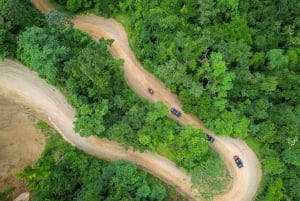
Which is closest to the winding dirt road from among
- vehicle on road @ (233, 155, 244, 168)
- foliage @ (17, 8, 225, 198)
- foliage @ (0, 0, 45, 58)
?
vehicle on road @ (233, 155, 244, 168)

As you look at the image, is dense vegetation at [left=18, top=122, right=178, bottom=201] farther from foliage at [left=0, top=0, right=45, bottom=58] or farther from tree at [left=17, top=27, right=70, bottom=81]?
foliage at [left=0, top=0, right=45, bottom=58]

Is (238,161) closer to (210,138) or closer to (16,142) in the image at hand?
(210,138)

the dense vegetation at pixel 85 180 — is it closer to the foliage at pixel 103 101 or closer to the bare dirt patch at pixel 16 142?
Result: the bare dirt patch at pixel 16 142

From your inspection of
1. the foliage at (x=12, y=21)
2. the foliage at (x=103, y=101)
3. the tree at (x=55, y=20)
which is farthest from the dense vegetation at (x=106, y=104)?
the tree at (x=55, y=20)

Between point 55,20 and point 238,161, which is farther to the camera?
point 55,20

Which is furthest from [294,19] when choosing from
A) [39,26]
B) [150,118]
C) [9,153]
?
[9,153]

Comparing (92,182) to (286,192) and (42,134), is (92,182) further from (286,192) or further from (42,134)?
(286,192)

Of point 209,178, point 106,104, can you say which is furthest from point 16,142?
point 209,178
